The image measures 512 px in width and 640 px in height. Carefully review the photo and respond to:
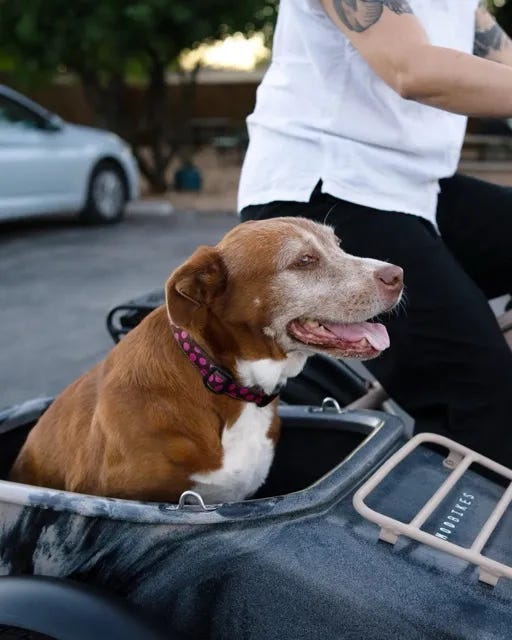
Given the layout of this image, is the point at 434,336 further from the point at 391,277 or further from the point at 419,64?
the point at 419,64

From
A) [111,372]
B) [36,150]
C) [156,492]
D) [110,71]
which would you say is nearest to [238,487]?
[156,492]

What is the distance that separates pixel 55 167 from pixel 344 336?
346 inches

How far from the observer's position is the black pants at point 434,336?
6.73 ft

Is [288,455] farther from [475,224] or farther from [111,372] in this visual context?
[475,224]

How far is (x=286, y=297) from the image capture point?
2002mm

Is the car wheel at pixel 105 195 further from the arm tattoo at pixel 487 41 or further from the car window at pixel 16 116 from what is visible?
the arm tattoo at pixel 487 41

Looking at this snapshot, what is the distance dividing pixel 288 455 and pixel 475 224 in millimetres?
893

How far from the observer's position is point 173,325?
1.97 m

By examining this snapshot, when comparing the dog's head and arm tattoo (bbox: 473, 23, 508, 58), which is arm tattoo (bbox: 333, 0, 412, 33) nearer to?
the dog's head

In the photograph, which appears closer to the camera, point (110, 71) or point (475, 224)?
point (475, 224)

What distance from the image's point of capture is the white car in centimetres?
965

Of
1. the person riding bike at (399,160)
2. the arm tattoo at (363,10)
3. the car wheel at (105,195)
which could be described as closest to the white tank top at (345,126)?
the person riding bike at (399,160)

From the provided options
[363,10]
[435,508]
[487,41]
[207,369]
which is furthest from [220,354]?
[487,41]

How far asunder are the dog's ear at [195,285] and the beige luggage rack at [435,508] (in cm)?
55
